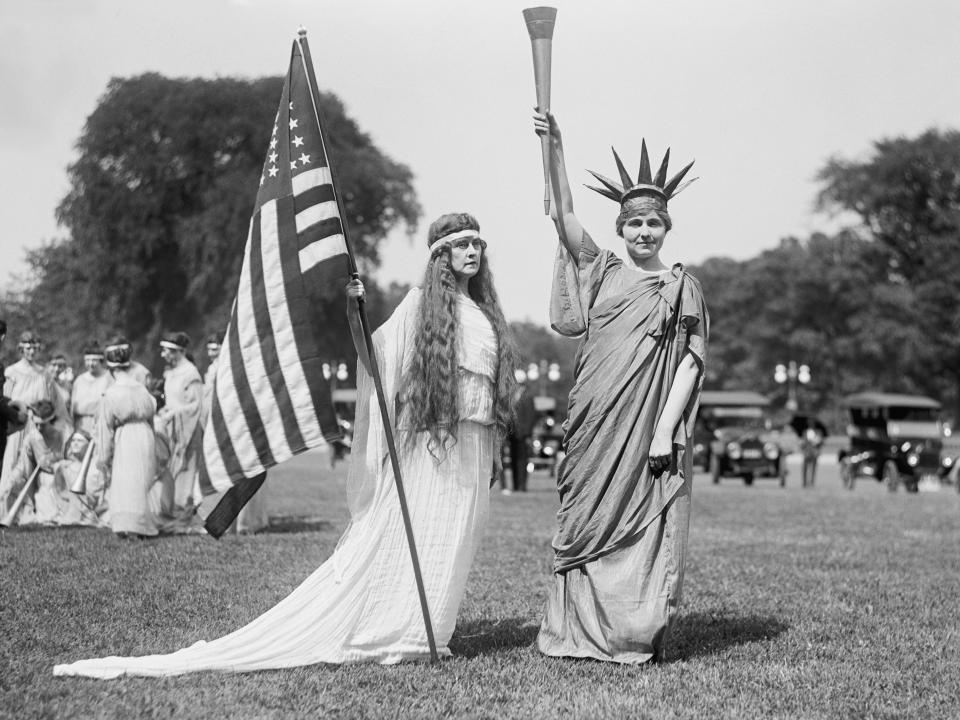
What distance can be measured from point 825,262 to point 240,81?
3385 centimetres

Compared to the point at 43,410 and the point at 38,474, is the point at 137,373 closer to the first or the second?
the point at 43,410

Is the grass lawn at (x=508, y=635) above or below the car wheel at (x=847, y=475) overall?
below

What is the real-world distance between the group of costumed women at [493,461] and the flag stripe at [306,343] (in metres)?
0.22

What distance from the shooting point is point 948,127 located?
190 ft

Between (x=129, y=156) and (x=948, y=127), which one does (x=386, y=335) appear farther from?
(x=948, y=127)

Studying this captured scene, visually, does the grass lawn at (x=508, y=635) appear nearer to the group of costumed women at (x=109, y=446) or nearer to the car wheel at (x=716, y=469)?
the group of costumed women at (x=109, y=446)

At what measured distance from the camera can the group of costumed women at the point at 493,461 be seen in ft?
19.5

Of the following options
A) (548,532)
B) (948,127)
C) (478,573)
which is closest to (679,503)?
(478,573)

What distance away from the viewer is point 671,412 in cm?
615

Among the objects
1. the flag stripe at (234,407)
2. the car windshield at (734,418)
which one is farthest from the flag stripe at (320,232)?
the car windshield at (734,418)

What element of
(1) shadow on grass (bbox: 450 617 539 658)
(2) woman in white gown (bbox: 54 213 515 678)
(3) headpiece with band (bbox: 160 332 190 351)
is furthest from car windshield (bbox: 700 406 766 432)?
(2) woman in white gown (bbox: 54 213 515 678)

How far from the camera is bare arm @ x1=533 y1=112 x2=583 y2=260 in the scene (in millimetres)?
6117

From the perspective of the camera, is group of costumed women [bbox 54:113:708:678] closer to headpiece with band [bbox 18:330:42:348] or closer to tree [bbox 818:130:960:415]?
headpiece with band [bbox 18:330:42:348]

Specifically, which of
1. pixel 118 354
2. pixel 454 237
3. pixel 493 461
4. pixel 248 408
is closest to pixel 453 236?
pixel 454 237
